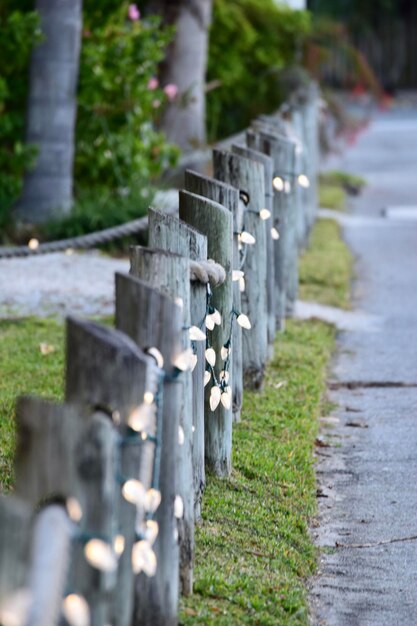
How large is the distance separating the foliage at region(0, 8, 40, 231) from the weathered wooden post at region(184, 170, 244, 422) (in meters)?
4.24

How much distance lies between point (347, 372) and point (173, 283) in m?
3.13

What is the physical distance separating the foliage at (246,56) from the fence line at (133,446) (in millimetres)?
9777

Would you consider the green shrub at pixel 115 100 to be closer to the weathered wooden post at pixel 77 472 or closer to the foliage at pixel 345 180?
the foliage at pixel 345 180

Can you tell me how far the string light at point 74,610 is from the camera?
258 cm

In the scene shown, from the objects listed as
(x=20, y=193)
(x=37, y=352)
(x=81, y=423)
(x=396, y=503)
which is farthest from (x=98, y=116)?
(x=81, y=423)

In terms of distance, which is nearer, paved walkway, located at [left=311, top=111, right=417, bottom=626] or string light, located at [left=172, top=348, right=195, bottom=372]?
string light, located at [left=172, top=348, right=195, bottom=372]

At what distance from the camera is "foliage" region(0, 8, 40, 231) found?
941cm

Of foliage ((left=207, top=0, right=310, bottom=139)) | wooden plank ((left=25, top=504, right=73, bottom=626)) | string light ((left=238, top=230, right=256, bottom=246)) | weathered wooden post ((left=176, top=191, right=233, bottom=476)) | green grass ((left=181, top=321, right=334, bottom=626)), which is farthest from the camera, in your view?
foliage ((left=207, top=0, right=310, bottom=139))

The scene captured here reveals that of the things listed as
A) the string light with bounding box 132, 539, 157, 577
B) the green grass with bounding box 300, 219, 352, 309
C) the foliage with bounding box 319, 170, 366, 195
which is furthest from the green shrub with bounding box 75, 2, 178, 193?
the string light with bounding box 132, 539, 157, 577

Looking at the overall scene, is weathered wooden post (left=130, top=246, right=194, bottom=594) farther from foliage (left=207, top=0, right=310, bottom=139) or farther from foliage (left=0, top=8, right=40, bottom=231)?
foliage (left=207, top=0, right=310, bottom=139)

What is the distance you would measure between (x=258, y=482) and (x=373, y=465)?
1.95 ft

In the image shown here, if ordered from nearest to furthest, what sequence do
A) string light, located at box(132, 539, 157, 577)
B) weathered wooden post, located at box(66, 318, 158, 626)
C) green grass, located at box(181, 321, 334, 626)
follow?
weathered wooden post, located at box(66, 318, 158, 626)
string light, located at box(132, 539, 157, 577)
green grass, located at box(181, 321, 334, 626)

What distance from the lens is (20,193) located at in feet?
32.3

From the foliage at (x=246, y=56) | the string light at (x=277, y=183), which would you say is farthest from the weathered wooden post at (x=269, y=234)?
the foliage at (x=246, y=56)
